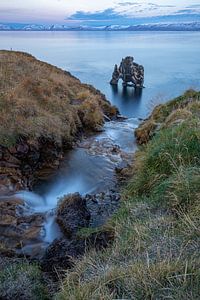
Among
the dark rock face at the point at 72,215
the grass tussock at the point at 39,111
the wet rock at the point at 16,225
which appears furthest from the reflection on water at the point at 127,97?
the dark rock face at the point at 72,215

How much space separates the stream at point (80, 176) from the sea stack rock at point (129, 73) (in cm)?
4344

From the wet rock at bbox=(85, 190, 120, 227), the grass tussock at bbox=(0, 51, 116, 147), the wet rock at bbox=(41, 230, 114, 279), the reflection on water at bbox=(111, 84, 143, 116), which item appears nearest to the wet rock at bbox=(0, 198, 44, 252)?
the wet rock at bbox=(41, 230, 114, 279)

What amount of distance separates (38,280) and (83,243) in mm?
1437

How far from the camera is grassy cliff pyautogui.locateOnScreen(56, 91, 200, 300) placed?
162 inches

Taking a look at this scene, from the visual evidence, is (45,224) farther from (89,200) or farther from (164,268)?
(164,268)

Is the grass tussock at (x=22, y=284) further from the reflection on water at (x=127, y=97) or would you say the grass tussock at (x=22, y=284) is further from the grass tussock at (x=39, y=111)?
the reflection on water at (x=127, y=97)

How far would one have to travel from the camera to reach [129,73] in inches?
2591

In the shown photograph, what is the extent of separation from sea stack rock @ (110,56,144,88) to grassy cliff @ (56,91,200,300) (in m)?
54.1

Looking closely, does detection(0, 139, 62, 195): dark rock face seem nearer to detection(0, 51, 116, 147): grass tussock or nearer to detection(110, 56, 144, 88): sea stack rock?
detection(0, 51, 116, 147): grass tussock

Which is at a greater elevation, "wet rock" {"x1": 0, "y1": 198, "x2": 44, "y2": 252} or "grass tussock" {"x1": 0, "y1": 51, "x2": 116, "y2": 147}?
"grass tussock" {"x1": 0, "y1": 51, "x2": 116, "y2": 147}

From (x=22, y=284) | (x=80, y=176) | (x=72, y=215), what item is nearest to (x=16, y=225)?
(x=72, y=215)

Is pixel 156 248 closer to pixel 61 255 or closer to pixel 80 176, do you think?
pixel 61 255

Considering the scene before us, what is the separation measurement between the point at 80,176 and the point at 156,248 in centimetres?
871

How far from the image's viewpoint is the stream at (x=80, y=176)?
32.4 ft
